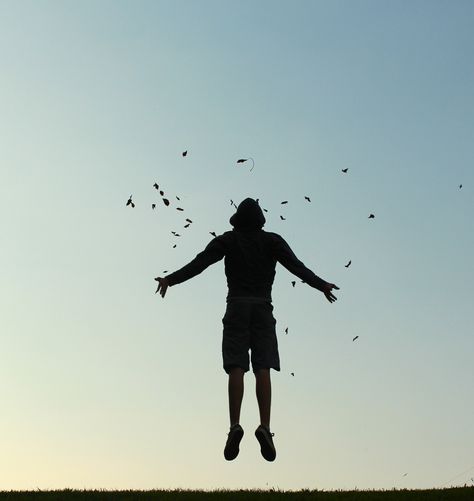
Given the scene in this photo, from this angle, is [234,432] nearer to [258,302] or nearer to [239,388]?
[239,388]

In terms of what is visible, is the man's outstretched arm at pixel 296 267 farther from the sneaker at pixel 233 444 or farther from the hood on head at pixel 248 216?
the sneaker at pixel 233 444

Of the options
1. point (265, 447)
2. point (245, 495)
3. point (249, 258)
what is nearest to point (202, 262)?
point (249, 258)

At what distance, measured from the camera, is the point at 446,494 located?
15555 millimetres

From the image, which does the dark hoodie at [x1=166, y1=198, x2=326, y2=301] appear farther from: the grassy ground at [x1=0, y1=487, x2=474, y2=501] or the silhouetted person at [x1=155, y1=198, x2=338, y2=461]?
the grassy ground at [x1=0, y1=487, x2=474, y2=501]

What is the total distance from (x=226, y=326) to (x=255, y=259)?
3.28 ft

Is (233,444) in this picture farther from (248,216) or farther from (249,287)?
(248,216)

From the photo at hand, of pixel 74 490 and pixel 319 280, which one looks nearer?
Answer: pixel 319 280

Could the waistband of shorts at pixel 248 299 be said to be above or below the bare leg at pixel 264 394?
above

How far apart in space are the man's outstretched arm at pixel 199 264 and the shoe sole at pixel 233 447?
2.27m

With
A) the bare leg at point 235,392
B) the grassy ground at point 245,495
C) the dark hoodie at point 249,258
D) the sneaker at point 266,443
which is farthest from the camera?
the grassy ground at point 245,495

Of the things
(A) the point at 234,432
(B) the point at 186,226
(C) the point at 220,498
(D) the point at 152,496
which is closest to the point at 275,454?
(A) the point at 234,432

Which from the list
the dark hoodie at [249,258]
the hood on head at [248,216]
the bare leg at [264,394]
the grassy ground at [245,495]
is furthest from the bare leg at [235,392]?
the grassy ground at [245,495]

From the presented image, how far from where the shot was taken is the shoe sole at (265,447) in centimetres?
1153

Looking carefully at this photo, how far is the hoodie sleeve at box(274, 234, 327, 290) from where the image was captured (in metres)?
12.3
